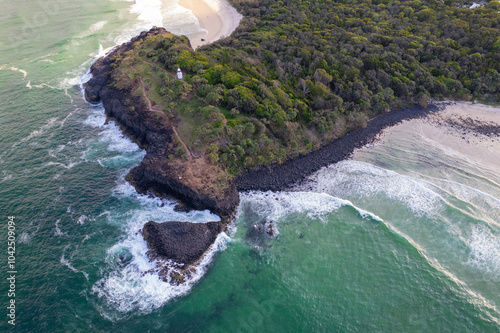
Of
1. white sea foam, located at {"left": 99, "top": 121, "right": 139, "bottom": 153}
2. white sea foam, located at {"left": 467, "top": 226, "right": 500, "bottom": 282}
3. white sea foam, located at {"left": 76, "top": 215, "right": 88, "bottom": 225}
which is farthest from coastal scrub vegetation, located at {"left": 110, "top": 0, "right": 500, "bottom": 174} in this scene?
white sea foam, located at {"left": 467, "top": 226, "right": 500, "bottom": 282}

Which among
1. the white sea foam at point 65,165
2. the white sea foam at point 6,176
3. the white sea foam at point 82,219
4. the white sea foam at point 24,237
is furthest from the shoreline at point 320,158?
the white sea foam at point 6,176

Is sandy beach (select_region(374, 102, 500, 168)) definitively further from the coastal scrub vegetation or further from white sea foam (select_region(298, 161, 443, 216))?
white sea foam (select_region(298, 161, 443, 216))

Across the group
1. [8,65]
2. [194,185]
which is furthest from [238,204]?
[8,65]

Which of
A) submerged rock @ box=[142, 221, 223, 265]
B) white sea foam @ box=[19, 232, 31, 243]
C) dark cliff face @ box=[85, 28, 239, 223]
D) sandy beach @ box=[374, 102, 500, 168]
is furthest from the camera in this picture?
sandy beach @ box=[374, 102, 500, 168]

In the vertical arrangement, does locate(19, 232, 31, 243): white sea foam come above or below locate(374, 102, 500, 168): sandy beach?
below

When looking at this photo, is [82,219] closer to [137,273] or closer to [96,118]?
[137,273]

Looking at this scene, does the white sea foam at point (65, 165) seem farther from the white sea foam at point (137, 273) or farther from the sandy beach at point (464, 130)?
the sandy beach at point (464, 130)

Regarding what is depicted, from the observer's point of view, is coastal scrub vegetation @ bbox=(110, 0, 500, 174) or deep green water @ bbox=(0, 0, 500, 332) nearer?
deep green water @ bbox=(0, 0, 500, 332)
